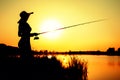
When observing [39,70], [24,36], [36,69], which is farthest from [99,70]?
[24,36]

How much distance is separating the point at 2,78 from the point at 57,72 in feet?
14.1

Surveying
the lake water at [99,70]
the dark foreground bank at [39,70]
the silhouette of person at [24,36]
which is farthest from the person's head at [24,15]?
the lake water at [99,70]

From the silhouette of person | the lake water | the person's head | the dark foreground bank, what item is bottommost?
the lake water

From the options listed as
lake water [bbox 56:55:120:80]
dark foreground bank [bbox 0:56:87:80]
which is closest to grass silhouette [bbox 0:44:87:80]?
dark foreground bank [bbox 0:56:87:80]

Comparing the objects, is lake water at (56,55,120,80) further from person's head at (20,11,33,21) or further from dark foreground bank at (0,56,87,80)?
person's head at (20,11,33,21)

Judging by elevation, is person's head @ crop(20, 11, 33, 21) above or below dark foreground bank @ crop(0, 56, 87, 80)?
above

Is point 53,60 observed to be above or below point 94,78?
above

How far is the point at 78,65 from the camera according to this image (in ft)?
51.8

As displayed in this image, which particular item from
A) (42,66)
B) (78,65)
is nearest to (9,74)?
(42,66)

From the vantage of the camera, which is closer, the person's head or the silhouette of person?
the silhouette of person

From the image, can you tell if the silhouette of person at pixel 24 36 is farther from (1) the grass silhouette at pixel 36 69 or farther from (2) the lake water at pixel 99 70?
(2) the lake water at pixel 99 70

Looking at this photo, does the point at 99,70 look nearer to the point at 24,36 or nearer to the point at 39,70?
the point at 39,70

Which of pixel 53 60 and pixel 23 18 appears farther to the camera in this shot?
pixel 53 60

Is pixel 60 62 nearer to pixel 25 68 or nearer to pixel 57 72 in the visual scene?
pixel 57 72
